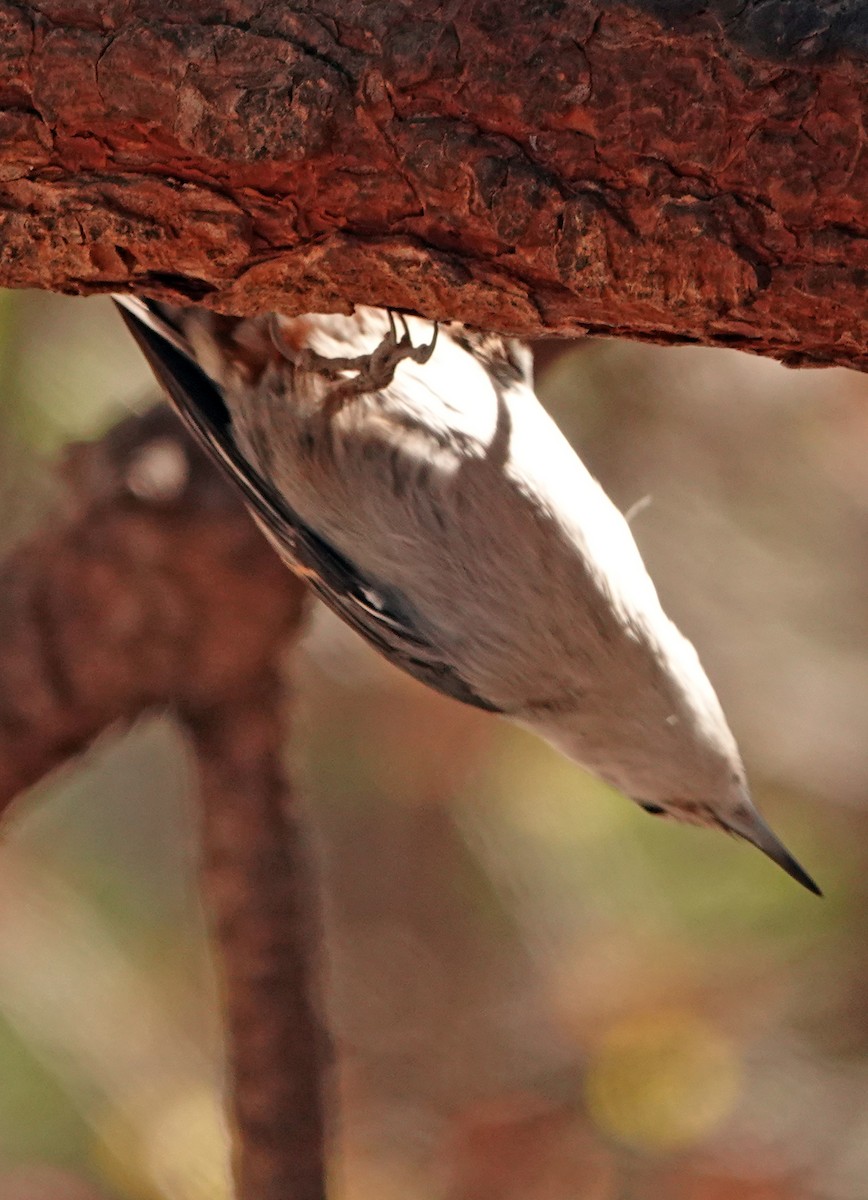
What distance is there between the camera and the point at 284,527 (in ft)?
Result: 5.40

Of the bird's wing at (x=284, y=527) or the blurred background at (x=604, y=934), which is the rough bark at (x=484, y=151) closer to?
the bird's wing at (x=284, y=527)

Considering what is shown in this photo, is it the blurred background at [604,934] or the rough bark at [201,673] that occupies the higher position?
the rough bark at [201,673]

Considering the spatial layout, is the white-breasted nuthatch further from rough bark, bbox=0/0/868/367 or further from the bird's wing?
rough bark, bbox=0/0/868/367

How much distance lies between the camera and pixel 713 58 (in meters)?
1.10

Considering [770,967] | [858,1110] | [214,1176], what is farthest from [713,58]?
[858,1110]

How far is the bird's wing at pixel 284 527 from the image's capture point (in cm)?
166

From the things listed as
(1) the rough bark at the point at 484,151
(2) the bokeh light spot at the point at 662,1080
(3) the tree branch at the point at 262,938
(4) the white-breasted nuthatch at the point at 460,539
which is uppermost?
(1) the rough bark at the point at 484,151

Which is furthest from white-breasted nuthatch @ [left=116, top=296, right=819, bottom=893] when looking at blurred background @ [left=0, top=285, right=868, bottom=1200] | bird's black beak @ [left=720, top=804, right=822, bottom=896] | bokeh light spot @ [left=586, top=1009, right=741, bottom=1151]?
bokeh light spot @ [left=586, top=1009, right=741, bottom=1151]

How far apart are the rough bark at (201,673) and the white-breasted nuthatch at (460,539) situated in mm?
419

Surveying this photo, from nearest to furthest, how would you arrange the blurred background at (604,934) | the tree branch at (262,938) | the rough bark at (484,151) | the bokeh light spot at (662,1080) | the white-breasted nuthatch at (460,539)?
the rough bark at (484,151)
the white-breasted nuthatch at (460,539)
the tree branch at (262,938)
the bokeh light spot at (662,1080)
the blurred background at (604,934)

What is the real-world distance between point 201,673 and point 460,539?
0.66 metres

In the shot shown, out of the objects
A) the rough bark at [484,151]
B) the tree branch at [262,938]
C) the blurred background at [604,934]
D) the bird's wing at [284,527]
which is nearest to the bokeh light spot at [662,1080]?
the blurred background at [604,934]

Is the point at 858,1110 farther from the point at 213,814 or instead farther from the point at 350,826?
the point at 213,814

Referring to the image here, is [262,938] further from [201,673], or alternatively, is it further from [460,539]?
[460,539]
